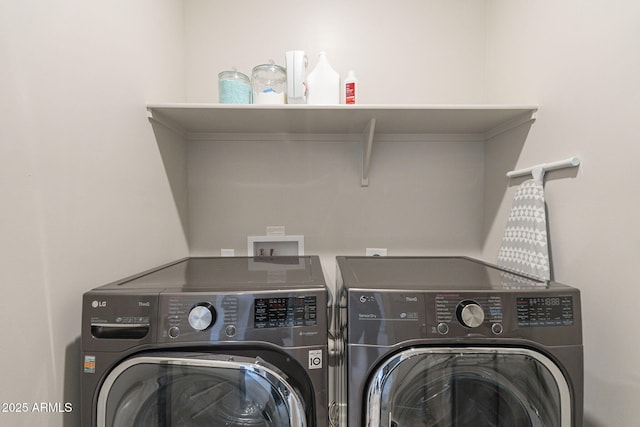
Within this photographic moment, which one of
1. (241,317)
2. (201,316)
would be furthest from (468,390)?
(201,316)

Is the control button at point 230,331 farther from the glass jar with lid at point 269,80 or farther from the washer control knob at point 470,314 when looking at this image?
the glass jar with lid at point 269,80

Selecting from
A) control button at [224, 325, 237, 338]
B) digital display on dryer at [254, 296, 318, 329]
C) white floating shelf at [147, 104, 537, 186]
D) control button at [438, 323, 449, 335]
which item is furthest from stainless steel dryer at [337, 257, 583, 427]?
white floating shelf at [147, 104, 537, 186]

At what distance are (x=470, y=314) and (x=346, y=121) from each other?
3.34ft

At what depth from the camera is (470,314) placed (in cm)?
89

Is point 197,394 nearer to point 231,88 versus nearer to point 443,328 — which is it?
point 443,328

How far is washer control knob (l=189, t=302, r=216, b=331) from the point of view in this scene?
33.7 inches

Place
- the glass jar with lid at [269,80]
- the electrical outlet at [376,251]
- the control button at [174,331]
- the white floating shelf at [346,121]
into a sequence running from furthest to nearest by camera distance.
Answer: the electrical outlet at [376,251], the glass jar with lid at [269,80], the white floating shelf at [346,121], the control button at [174,331]

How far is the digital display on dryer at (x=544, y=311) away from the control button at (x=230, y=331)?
0.82 m

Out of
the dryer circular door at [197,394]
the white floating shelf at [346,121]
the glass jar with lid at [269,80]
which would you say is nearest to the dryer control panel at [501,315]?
the dryer circular door at [197,394]

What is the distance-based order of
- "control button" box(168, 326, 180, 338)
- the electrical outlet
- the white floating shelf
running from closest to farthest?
"control button" box(168, 326, 180, 338) < the white floating shelf < the electrical outlet

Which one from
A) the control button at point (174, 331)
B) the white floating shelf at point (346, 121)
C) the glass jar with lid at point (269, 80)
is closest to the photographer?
the control button at point (174, 331)

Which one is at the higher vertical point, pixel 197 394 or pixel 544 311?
pixel 544 311

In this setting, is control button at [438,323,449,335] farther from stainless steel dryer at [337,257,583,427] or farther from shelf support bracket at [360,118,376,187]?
shelf support bracket at [360,118,376,187]

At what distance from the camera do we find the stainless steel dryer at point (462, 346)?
2.89 ft
